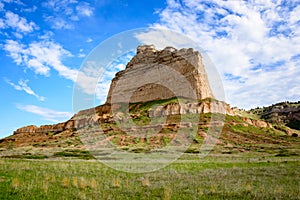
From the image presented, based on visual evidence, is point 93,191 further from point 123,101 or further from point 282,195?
point 123,101

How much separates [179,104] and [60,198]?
370 ft

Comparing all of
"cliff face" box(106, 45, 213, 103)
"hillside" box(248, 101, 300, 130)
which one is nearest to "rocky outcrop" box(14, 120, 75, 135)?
"cliff face" box(106, 45, 213, 103)

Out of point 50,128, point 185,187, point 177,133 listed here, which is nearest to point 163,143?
point 177,133

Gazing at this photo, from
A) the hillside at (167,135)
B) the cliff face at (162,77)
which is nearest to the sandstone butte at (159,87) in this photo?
the cliff face at (162,77)

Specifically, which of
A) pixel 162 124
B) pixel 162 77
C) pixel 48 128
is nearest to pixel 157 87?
pixel 162 77

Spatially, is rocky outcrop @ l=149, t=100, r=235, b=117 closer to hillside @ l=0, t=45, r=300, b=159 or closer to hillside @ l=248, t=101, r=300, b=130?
hillside @ l=0, t=45, r=300, b=159

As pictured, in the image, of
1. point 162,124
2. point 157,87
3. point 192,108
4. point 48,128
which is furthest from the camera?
point 157,87

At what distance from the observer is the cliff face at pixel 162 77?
487 feet

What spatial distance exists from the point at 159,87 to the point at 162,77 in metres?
7.96

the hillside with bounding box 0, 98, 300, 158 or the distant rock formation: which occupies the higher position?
the distant rock formation

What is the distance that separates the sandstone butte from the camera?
409 ft

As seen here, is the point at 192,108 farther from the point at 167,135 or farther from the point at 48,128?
the point at 48,128

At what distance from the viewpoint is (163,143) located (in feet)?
273

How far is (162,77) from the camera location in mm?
165750
